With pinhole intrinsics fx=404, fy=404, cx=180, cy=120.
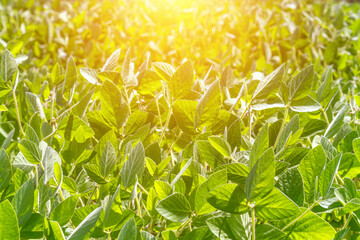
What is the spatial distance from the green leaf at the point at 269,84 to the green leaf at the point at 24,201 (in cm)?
60

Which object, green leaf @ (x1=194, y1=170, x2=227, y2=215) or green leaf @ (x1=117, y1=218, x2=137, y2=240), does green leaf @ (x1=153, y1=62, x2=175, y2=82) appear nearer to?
green leaf @ (x1=194, y1=170, x2=227, y2=215)

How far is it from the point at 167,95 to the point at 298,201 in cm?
44

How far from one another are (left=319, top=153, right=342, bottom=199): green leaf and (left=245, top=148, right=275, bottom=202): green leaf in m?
0.14

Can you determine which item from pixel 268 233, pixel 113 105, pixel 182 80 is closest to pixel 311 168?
pixel 268 233

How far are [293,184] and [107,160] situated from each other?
1.36 feet

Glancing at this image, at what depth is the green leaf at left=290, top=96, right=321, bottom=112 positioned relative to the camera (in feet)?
3.61

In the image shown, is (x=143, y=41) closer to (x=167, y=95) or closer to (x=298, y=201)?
(x=167, y=95)

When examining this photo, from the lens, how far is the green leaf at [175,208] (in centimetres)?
79

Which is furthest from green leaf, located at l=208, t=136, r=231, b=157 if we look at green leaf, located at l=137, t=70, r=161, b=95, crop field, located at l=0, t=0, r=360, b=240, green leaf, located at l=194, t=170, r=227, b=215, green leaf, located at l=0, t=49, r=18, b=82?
green leaf, located at l=0, t=49, r=18, b=82

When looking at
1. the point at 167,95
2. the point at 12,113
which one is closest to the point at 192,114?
the point at 167,95

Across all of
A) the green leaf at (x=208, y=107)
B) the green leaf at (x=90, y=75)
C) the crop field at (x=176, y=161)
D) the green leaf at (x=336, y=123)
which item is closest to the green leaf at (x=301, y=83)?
the crop field at (x=176, y=161)

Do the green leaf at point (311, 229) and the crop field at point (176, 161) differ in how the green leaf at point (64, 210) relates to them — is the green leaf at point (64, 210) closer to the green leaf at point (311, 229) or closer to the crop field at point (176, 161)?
the crop field at point (176, 161)

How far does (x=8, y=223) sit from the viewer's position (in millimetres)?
707

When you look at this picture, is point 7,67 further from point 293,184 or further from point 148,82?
point 293,184
